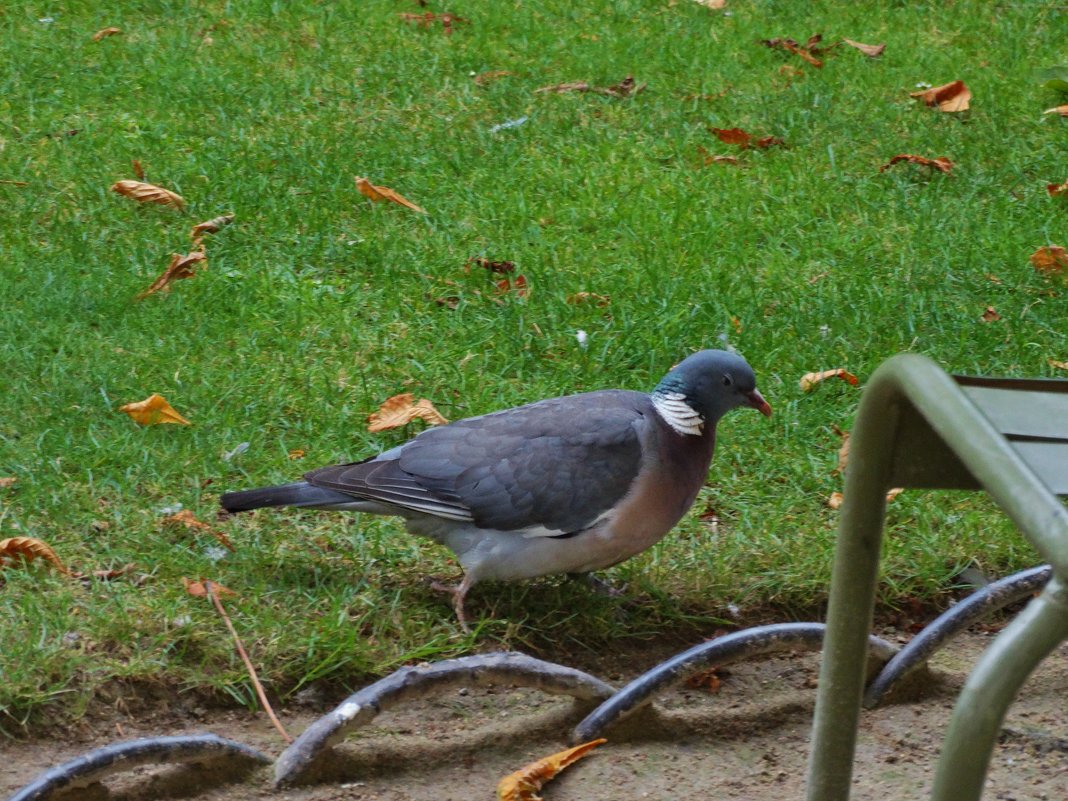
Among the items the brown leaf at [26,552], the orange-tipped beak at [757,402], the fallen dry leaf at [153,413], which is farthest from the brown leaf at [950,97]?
the brown leaf at [26,552]

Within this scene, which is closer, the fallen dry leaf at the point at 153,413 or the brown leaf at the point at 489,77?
the fallen dry leaf at the point at 153,413

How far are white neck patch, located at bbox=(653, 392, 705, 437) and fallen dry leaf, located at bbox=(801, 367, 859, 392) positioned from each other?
37.7 inches

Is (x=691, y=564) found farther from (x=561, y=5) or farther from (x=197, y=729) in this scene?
(x=561, y=5)

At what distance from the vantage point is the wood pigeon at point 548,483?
311 centimetres

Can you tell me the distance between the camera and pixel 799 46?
6.91m

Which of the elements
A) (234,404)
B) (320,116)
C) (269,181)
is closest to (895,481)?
(234,404)

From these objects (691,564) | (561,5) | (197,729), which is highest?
(561,5)

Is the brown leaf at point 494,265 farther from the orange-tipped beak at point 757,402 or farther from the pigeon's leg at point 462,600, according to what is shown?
the pigeon's leg at point 462,600

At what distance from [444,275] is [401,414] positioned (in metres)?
1.00

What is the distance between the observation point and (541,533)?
312 cm

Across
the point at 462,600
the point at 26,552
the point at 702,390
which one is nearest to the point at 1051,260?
the point at 702,390

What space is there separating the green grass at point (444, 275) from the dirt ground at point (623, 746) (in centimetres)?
12

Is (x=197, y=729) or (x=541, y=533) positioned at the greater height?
(x=541, y=533)

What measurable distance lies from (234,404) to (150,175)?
1825mm
